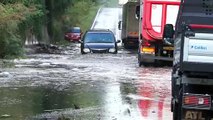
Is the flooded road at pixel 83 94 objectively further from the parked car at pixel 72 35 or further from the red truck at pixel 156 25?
the parked car at pixel 72 35

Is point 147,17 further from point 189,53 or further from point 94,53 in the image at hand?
point 189,53

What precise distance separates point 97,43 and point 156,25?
451 inches

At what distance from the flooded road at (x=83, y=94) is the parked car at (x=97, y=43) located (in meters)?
11.7

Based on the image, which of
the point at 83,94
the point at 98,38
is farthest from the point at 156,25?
the point at 98,38

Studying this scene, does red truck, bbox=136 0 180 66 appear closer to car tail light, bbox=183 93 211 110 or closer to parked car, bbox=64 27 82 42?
car tail light, bbox=183 93 211 110

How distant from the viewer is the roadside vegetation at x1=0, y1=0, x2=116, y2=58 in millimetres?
25141

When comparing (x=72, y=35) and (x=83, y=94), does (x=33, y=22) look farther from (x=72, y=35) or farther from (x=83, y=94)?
(x=83, y=94)

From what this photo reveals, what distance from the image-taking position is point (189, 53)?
29.4ft

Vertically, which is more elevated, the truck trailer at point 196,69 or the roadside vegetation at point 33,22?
the truck trailer at point 196,69

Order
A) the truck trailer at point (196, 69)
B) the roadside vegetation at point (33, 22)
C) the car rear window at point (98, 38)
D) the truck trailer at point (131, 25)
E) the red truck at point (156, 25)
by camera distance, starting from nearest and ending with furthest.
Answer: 1. the truck trailer at point (196, 69)
2. the red truck at point (156, 25)
3. the roadside vegetation at point (33, 22)
4. the car rear window at point (98, 38)
5. the truck trailer at point (131, 25)

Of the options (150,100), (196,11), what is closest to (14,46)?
(150,100)

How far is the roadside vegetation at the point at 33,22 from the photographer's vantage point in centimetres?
2514

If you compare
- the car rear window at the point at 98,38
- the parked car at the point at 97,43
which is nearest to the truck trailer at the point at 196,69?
the parked car at the point at 97,43

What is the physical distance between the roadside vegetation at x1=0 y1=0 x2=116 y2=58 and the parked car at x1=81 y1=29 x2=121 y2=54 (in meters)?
3.35
